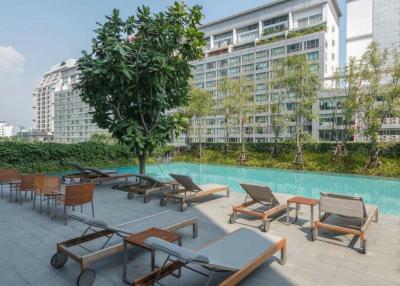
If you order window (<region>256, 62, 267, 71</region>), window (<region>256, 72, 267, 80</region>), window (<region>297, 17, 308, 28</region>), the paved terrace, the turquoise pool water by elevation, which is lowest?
the turquoise pool water

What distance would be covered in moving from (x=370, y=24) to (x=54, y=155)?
302ft

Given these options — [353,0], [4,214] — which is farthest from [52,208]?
[353,0]

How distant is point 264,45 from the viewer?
5572 cm

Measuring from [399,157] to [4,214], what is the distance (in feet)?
81.2

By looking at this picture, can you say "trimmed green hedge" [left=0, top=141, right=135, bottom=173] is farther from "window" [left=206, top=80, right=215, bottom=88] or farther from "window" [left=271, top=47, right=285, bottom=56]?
"window" [left=206, top=80, right=215, bottom=88]

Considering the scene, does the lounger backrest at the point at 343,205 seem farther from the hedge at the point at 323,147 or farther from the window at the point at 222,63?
the window at the point at 222,63

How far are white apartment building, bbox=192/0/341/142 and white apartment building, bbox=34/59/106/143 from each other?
45.0 m

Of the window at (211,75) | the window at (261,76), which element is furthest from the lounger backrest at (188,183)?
the window at (211,75)

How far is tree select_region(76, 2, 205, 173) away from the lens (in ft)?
32.6

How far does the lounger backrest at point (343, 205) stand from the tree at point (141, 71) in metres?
6.82

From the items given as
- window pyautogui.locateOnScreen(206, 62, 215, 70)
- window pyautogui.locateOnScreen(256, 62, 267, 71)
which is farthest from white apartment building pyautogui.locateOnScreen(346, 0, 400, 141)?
window pyautogui.locateOnScreen(206, 62, 215, 70)

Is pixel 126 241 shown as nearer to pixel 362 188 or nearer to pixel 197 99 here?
pixel 362 188

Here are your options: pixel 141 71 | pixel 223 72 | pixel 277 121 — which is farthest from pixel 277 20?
pixel 141 71

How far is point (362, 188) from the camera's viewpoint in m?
15.3
